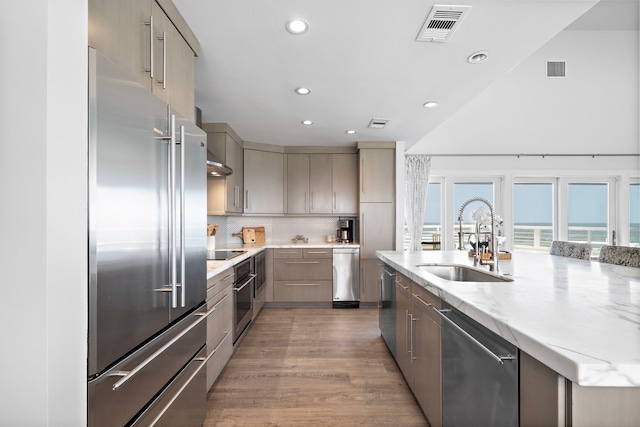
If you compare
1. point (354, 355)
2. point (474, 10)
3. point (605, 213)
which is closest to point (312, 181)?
point (354, 355)

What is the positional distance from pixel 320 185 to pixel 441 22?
132 inches

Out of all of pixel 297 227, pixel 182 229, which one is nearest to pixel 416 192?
pixel 297 227

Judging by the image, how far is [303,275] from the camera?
463 cm

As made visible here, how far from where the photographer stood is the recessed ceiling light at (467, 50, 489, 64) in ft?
7.08

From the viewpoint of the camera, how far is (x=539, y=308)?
1.14 m

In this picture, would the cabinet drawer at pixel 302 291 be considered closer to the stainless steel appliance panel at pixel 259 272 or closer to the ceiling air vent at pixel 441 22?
the stainless steel appliance panel at pixel 259 272

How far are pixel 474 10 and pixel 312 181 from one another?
351cm

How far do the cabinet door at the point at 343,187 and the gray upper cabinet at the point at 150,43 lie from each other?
3.24 metres

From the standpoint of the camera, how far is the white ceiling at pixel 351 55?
1.73m

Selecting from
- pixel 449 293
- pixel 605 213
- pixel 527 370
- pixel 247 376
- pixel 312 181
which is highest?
pixel 312 181

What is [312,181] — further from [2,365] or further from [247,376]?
[2,365]

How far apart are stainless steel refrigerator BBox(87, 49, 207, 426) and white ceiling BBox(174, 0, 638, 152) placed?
2.56 feet

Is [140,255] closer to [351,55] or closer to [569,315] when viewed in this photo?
[569,315]

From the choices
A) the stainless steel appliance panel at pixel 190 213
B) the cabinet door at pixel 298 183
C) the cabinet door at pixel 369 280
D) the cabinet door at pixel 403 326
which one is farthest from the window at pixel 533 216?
the stainless steel appliance panel at pixel 190 213
